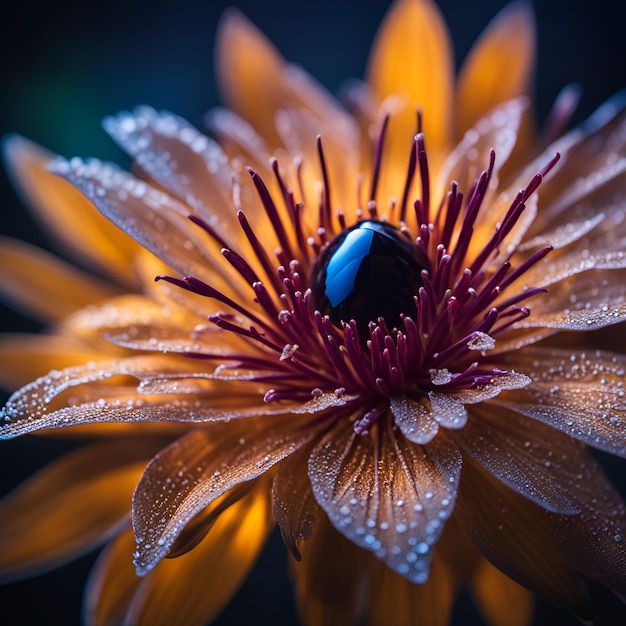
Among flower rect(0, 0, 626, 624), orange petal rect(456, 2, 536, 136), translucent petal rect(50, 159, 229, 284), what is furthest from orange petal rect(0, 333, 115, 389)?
orange petal rect(456, 2, 536, 136)

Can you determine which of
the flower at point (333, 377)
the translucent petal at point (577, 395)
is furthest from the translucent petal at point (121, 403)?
the translucent petal at point (577, 395)

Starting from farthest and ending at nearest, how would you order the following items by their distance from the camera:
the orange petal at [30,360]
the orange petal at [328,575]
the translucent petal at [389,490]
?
the orange petal at [30,360]
the orange petal at [328,575]
the translucent petal at [389,490]

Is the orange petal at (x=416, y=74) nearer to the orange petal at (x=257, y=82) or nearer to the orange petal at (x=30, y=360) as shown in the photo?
the orange petal at (x=257, y=82)

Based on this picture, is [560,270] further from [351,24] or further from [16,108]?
[16,108]

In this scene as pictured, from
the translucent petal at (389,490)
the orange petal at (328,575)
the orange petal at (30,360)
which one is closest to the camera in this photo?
the translucent petal at (389,490)

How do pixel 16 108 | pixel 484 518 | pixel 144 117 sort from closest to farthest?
pixel 484 518 → pixel 144 117 → pixel 16 108

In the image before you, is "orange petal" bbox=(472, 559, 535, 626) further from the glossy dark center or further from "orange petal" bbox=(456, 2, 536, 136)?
"orange petal" bbox=(456, 2, 536, 136)

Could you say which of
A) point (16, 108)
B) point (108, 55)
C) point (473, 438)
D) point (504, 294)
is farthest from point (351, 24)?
point (473, 438)

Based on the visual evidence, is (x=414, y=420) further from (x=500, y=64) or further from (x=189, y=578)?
(x=500, y=64)
